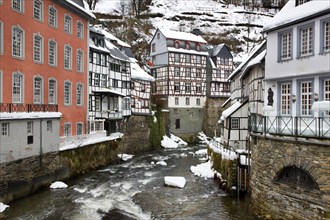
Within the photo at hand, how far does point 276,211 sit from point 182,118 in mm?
35246

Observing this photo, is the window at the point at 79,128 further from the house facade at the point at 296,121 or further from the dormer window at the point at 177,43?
the dormer window at the point at 177,43

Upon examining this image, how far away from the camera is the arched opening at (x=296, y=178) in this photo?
13387mm

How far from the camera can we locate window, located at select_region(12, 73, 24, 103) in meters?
20.7

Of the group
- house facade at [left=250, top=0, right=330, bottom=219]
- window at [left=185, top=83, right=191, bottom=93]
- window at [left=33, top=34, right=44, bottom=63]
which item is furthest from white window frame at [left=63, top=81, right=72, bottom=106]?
window at [left=185, top=83, right=191, bottom=93]

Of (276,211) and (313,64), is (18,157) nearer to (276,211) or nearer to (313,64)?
(276,211)

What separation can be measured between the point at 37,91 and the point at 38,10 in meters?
5.66

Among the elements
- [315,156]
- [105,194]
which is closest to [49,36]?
[105,194]

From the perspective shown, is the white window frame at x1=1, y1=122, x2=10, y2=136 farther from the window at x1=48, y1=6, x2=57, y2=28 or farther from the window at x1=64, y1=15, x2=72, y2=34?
the window at x1=64, y1=15, x2=72, y2=34

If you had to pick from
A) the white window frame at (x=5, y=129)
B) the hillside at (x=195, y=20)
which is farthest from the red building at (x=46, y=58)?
the hillside at (x=195, y=20)

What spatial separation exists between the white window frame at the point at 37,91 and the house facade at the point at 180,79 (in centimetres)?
2673

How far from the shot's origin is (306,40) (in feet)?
50.7

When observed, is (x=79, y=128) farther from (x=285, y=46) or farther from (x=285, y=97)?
(x=285, y=46)

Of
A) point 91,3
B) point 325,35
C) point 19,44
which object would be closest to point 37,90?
point 19,44

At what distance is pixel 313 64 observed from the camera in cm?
1503
